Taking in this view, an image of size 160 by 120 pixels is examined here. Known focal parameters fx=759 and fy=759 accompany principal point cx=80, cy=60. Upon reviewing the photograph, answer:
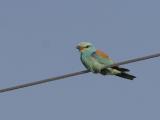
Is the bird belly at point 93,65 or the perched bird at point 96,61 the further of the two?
the bird belly at point 93,65

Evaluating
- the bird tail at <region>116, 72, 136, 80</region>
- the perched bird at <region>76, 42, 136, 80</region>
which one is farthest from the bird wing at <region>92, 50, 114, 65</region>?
the bird tail at <region>116, 72, 136, 80</region>

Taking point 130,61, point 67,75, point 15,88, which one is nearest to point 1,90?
point 15,88

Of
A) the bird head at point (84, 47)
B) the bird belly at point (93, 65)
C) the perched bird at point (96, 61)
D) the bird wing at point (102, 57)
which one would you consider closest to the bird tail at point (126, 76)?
the perched bird at point (96, 61)

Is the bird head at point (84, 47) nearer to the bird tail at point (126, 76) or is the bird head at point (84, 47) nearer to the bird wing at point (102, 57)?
the bird wing at point (102, 57)

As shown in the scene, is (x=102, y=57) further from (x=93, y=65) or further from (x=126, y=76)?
(x=126, y=76)

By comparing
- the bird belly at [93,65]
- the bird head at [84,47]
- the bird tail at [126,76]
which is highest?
the bird head at [84,47]

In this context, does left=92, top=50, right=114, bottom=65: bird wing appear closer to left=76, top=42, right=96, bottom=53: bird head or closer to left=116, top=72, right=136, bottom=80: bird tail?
left=76, top=42, right=96, bottom=53: bird head

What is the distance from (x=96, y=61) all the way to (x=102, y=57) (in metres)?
0.13

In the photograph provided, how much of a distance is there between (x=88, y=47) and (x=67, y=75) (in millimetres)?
2645

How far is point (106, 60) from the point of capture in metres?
11.5

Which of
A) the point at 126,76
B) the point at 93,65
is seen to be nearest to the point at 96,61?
the point at 93,65

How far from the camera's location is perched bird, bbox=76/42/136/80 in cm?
1089

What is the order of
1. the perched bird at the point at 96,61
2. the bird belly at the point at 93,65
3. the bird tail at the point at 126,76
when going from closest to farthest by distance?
the bird tail at the point at 126,76
the perched bird at the point at 96,61
the bird belly at the point at 93,65

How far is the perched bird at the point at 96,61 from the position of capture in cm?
1089
